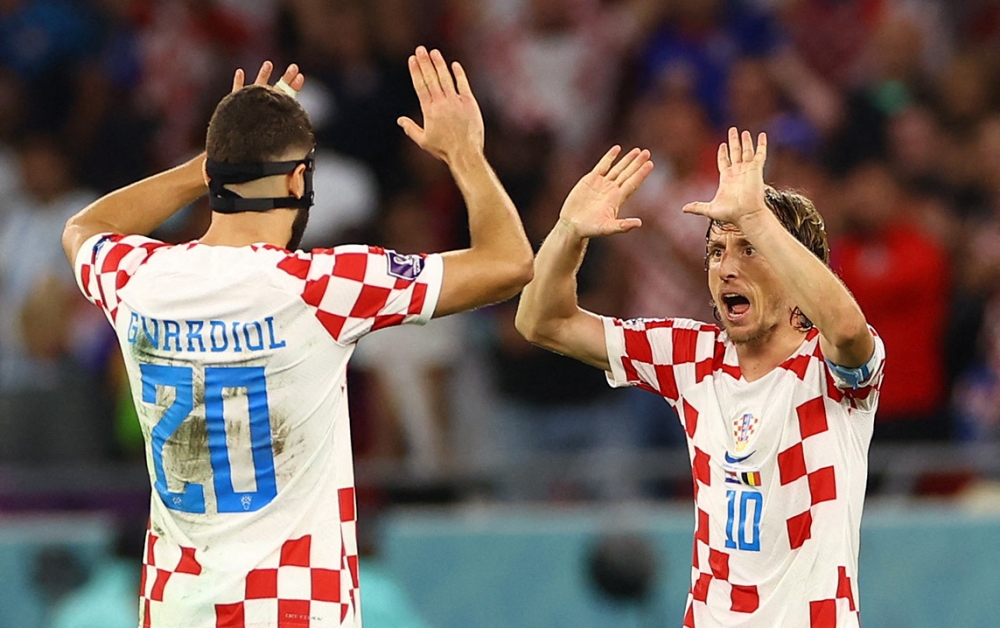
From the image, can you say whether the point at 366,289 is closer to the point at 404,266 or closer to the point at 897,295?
the point at 404,266

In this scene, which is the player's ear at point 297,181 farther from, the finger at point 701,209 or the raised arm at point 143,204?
the finger at point 701,209

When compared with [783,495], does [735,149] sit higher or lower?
higher

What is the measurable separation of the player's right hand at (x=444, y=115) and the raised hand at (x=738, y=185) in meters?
0.67

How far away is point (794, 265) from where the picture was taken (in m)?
4.72

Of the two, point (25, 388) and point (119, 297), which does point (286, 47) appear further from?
point (119, 297)

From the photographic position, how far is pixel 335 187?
1043 cm

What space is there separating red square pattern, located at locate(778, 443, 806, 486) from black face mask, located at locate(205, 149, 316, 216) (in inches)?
63.0

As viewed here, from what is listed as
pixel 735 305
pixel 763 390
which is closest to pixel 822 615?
pixel 763 390

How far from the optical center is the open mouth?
5.14 meters

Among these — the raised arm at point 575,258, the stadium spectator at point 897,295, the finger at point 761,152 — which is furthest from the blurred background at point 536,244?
the finger at point 761,152

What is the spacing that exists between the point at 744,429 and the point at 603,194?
0.87 m

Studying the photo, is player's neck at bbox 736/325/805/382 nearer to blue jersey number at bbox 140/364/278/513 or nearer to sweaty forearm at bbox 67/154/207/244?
blue jersey number at bbox 140/364/278/513

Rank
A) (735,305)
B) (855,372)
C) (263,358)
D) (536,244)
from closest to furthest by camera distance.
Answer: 1. (263,358)
2. (855,372)
3. (735,305)
4. (536,244)

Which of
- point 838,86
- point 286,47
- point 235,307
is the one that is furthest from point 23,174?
point 235,307
